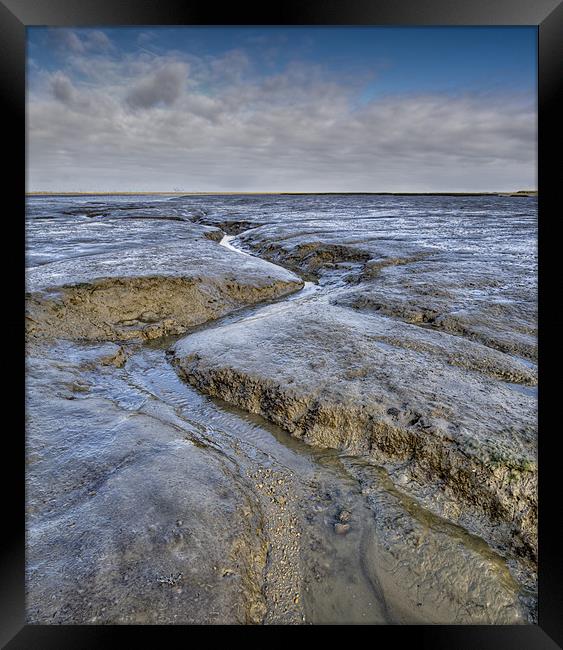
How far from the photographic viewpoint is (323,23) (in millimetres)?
2402

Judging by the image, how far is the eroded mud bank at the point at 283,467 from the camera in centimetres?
239

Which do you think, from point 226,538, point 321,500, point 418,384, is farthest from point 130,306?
point 226,538

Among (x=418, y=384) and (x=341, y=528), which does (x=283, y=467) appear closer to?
(x=341, y=528)

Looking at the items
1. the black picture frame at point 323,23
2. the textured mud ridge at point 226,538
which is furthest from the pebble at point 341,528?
the black picture frame at point 323,23

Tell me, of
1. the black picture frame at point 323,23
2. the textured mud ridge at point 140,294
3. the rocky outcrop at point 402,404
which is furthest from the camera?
the textured mud ridge at point 140,294

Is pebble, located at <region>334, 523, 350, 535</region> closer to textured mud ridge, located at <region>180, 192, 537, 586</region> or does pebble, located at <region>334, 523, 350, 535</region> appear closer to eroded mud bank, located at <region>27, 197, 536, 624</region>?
eroded mud bank, located at <region>27, 197, 536, 624</region>

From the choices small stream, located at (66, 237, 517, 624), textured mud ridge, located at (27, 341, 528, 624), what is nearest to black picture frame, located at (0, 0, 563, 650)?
textured mud ridge, located at (27, 341, 528, 624)

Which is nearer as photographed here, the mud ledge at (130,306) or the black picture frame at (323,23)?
the black picture frame at (323,23)

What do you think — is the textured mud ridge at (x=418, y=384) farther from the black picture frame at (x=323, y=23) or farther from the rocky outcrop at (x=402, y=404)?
the black picture frame at (x=323, y=23)

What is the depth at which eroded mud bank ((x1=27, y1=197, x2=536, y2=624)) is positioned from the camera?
239 cm

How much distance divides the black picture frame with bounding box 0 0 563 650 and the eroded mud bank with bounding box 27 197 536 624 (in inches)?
13.5

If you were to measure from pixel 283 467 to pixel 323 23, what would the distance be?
10.2 ft

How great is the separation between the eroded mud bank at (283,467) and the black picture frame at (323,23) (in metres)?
0.34
